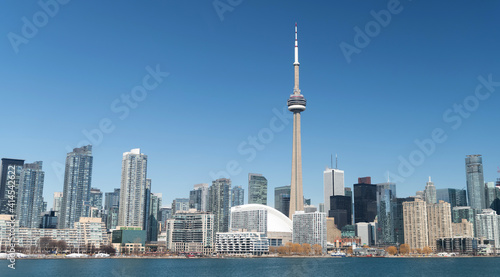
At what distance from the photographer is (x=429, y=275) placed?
138 metres

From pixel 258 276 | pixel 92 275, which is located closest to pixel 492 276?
pixel 258 276

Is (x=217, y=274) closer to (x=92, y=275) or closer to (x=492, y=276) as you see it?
(x=92, y=275)

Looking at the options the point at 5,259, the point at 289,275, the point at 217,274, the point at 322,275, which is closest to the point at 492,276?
the point at 322,275

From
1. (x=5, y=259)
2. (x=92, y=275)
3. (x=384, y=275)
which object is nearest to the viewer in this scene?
(x=92, y=275)

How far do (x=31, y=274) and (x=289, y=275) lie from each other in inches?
2569

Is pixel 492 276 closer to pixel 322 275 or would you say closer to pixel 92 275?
pixel 322 275

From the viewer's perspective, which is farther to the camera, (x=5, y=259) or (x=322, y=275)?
(x=5, y=259)

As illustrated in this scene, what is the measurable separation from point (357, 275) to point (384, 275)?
7.28 m

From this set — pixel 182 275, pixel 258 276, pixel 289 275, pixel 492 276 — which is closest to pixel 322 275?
pixel 289 275

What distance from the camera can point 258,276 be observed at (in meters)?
128

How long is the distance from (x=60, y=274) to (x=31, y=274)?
689cm

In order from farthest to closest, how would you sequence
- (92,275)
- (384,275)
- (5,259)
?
(5,259), (384,275), (92,275)

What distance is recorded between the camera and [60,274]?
130 metres

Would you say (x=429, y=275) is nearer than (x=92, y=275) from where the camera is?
No
